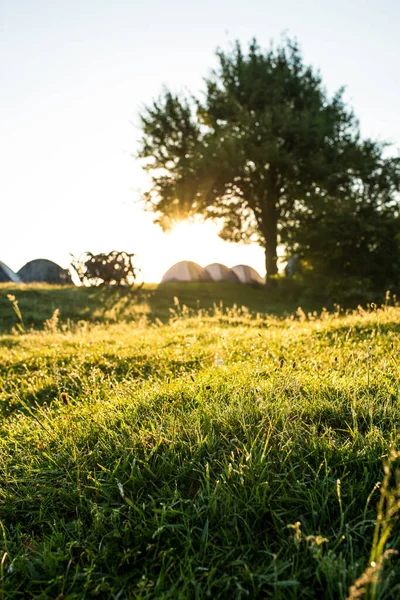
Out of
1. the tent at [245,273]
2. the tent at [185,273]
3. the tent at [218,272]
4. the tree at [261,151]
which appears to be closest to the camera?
the tree at [261,151]

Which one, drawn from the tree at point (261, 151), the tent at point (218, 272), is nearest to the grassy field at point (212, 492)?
the tree at point (261, 151)

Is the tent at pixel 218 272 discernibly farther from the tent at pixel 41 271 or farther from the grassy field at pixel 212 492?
the grassy field at pixel 212 492

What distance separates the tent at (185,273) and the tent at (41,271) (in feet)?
22.1

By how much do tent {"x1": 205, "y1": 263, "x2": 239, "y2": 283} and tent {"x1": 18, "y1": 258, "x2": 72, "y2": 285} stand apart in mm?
9632

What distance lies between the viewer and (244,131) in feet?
80.0

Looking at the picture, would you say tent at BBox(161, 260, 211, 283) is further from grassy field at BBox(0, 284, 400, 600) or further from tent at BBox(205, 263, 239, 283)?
grassy field at BBox(0, 284, 400, 600)

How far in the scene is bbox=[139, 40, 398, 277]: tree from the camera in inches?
940

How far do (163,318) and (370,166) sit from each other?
18.0m

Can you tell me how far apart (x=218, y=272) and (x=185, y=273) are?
2.66 m

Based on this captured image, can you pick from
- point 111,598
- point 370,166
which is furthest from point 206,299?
point 111,598

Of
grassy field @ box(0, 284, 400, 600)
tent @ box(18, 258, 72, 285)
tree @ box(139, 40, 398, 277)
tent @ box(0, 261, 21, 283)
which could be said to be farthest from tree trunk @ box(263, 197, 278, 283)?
grassy field @ box(0, 284, 400, 600)

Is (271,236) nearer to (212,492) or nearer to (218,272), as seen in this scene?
(218,272)

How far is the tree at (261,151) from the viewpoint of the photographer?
23.9 metres

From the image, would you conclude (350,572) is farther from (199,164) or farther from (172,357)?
(199,164)
